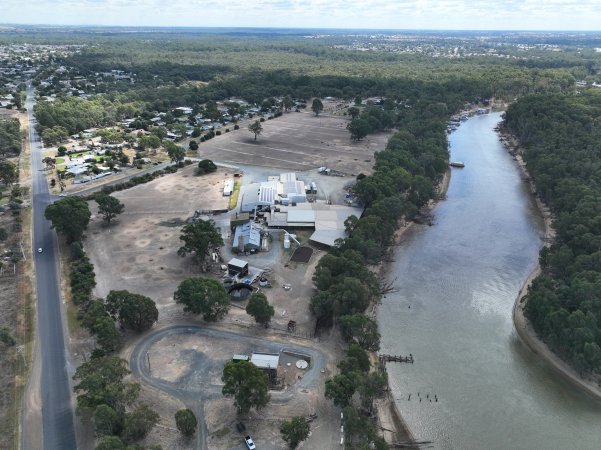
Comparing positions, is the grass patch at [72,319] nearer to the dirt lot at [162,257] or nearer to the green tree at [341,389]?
the dirt lot at [162,257]

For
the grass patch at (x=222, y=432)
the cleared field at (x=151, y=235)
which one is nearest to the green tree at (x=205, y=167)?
the cleared field at (x=151, y=235)

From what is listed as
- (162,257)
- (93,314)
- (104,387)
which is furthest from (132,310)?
(162,257)

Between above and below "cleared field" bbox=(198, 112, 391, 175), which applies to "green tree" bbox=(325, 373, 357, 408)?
below

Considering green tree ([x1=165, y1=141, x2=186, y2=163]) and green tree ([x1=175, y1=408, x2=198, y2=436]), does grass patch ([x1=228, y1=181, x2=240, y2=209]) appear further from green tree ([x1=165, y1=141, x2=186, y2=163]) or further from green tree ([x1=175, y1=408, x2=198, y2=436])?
green tree ([x1=175, y1=408, x2=198, y2=436])

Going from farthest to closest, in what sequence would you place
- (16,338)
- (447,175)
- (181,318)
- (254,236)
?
1. (447,175)
2. (254,236)
3. (181,318)
4. (16,338)

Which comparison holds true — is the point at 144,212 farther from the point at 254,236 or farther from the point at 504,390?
the point at 504,390

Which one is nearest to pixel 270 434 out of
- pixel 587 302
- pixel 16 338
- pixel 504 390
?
pixel 504 390

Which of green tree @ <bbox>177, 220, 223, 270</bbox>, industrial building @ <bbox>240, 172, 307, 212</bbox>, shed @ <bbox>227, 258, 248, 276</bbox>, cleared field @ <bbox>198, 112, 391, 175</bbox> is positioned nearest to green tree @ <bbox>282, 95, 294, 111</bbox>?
cleared field @ <bbox>198, 112, 391, 175</bbox>
